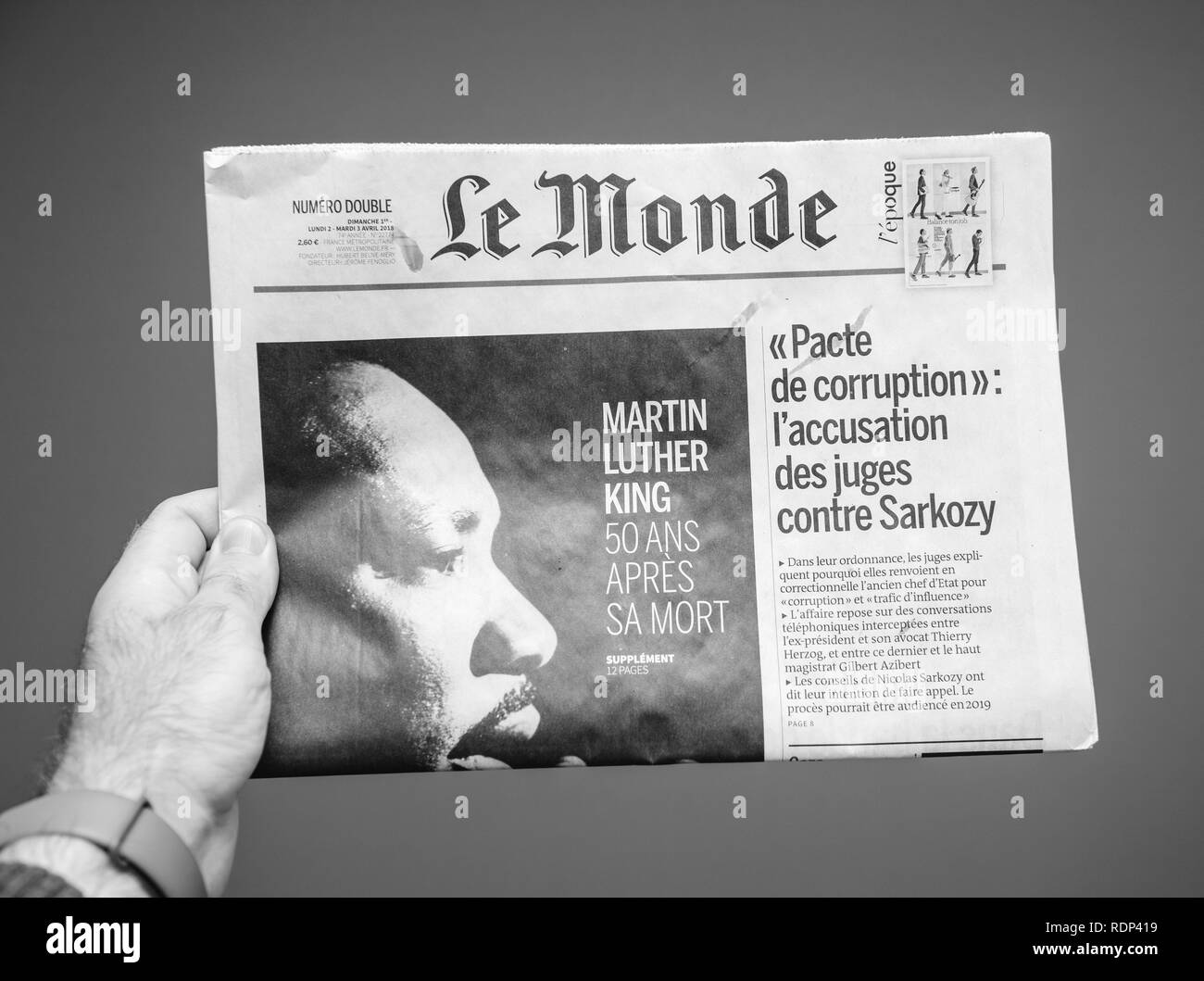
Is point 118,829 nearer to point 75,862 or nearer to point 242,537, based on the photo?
point 75,862

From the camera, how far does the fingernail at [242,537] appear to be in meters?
0.48

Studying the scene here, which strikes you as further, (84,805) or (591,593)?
(591,593)

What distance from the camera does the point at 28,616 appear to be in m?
0.57

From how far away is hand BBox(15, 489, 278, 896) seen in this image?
1.39ft

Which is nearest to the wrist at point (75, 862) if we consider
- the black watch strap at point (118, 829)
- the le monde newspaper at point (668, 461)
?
the black watch strap at point (118, 829)

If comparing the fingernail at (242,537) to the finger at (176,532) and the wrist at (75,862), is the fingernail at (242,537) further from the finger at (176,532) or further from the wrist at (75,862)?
the wrist at (75,862)

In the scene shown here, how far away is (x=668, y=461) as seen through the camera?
0.50 meters

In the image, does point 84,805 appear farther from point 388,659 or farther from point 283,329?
point 283,329

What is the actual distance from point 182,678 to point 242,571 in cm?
7

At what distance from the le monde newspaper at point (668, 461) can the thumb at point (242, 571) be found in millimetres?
15

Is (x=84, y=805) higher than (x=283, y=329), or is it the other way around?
(x=283, y=329)
